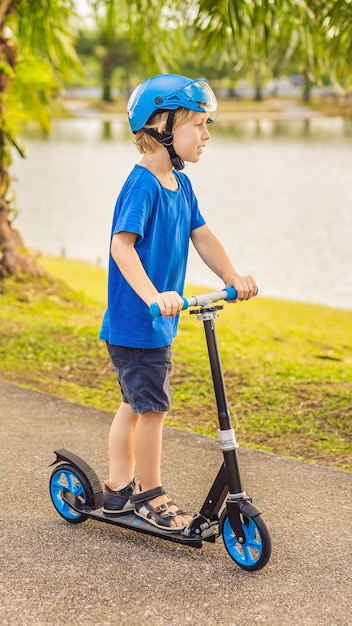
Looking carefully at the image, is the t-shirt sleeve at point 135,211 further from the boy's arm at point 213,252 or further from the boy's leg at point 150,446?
the boy's leg at point 150,446

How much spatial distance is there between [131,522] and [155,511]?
4.2 inches

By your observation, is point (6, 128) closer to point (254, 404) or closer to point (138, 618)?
point (254, 404)

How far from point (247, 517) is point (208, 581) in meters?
0.25

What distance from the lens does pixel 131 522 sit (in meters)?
3.39

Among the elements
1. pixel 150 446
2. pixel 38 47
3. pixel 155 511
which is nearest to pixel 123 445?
pixel 150 446

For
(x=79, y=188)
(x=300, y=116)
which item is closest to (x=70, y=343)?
(x=79, y=188)

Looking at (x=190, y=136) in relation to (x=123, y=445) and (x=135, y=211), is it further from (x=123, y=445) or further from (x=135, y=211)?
(x=123, y=445)

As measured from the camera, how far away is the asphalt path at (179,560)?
112 inches

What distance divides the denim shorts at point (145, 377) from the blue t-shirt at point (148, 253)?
0.05 m

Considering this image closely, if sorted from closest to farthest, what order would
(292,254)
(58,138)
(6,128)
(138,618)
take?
(138,618) < (6,128) < (292,254) < (58,138)

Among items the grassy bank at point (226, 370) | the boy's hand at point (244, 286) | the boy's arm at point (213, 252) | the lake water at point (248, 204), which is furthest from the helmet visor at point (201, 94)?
the lake water at point (248, 204)

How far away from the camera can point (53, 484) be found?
3.60 meters

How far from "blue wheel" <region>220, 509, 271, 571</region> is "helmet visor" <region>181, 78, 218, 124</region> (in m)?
1.43

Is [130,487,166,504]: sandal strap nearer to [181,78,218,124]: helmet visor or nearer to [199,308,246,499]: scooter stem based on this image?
[199,308,246,499]: scooter stem
